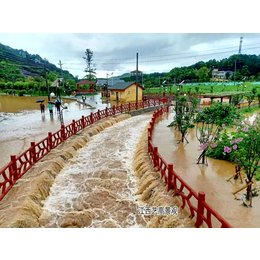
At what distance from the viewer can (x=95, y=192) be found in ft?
19.3

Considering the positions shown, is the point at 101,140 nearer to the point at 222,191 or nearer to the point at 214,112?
the point at 214,112

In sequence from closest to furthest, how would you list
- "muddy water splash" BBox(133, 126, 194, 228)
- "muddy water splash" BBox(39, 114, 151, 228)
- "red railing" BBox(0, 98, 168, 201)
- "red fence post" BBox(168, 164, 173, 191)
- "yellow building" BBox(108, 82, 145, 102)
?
"muddy water splash" BBox(133, 126, 194, 228) < "red fence post" BBox(168, 164, 173, 191) < "muddy water splash" BBox(39, 114, 151, 228) < "red railing" BBox(0, 98, 168, 201) < "yellow building" BBox(108, 82, 145, 102)

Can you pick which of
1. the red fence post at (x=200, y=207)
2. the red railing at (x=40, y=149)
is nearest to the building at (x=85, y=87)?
the red railing at (x=40, y=149)

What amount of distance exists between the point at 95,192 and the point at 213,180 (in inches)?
136

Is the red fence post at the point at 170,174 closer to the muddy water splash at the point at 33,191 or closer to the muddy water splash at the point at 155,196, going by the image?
the muddy water splash at the point at 155,196

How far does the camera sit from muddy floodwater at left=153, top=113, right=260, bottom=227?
4.28 meters

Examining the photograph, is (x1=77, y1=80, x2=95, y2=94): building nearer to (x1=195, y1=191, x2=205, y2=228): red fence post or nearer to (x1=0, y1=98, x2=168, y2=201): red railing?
Answer: (x1=0, y1=98, x2=168, y2=201): red railing

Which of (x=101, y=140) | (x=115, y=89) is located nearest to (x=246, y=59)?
(x=115, y=89)

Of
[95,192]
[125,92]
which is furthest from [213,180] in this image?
[125,92]

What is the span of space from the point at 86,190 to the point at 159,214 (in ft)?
8.53

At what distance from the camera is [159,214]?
14.0 ft

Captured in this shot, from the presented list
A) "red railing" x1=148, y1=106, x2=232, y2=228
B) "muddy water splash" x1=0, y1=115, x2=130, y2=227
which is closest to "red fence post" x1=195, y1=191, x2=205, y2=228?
"red railing" x1=148, y1=106, x2=232, y2=228

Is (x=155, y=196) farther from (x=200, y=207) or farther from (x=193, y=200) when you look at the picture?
(x=200, y=207)

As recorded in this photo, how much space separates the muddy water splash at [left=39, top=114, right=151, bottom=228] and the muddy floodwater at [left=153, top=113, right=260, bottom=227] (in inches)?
65.0
